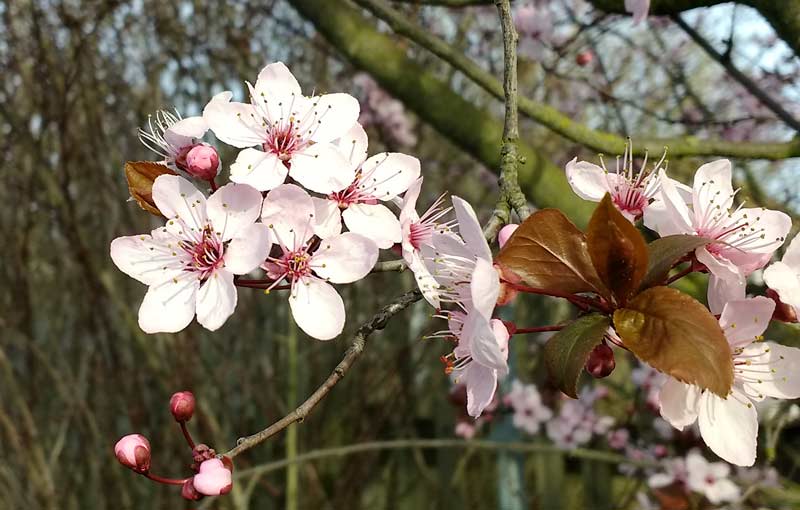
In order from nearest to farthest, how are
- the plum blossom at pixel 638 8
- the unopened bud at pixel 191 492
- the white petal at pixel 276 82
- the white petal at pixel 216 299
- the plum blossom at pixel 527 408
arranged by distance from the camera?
the unopened bud at pixel 191 492 < the white petal at pixel 216 299 < the white petal at pixel 276 82 < the plum blossom at pixel 638 8 < the plum blossom at pixel 527 408

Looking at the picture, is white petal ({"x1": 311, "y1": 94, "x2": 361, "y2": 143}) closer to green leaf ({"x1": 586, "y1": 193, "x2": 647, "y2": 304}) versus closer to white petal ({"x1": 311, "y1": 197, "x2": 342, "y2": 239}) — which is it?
white petal ({"x1": 311, "y1": 197, "x2": 342, "y2": 239})

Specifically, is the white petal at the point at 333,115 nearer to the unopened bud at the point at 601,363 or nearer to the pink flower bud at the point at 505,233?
the pink flower bud at the point at 505,233

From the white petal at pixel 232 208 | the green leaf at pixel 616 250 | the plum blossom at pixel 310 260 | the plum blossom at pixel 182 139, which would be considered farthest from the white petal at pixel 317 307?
the green leaf at pixel 616 250

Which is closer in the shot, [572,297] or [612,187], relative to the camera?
[572,297]

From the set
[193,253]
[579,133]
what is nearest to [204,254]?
[193,253]

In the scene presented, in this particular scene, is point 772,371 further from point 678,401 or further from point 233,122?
point 233,122

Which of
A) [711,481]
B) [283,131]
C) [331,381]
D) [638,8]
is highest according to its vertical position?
[638,8]
